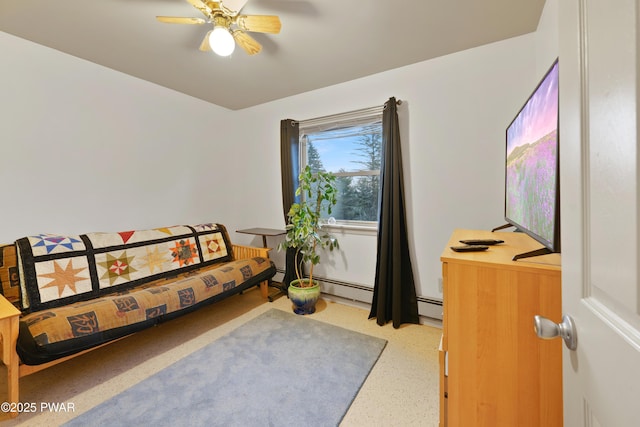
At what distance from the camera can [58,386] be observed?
1.66 m

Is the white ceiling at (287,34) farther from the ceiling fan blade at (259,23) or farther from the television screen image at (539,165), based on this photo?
the television screen image at (539,165)

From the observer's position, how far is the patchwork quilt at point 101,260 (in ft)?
6.14

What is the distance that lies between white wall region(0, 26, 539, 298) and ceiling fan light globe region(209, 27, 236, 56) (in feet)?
4.74

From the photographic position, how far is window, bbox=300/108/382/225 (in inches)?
109

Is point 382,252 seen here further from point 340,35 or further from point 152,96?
point 152,96

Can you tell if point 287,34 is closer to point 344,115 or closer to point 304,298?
point 344,115

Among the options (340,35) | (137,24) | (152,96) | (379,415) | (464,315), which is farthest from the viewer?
(152,96)

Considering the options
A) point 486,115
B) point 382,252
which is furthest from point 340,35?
point 382,252

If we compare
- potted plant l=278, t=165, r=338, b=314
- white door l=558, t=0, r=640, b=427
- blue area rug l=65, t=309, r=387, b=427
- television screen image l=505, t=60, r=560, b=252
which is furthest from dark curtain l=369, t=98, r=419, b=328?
white door l=558, t=0, r=640, b=427

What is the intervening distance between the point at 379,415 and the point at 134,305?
1.72m

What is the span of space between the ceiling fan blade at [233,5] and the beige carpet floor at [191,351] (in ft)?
7.48

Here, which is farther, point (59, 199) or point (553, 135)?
point (59, 199)

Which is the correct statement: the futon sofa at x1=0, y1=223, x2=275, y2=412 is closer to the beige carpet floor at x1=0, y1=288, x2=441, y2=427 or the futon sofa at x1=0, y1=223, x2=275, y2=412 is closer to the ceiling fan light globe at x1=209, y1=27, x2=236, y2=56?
the beige carpet floor at x1=0, y1=288, x2=441, y2=427

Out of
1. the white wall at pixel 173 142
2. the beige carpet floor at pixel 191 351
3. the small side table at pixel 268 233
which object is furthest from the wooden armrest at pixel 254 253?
the white wall at pixel 173 142
